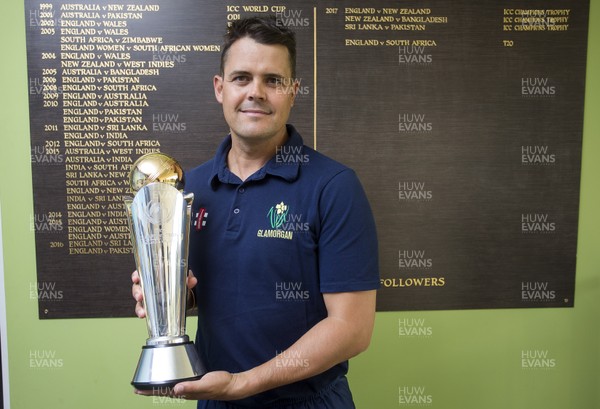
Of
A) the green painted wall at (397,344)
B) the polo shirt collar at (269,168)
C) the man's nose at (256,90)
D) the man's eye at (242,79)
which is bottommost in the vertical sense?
the green painted wall at (397,344)

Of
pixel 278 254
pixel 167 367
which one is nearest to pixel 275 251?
pixel 278 254

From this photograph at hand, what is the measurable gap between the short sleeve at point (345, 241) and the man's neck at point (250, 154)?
6.4 inches

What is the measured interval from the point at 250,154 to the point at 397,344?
97 centimetres

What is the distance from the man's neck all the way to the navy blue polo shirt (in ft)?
0.08

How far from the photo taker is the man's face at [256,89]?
975 millimetres

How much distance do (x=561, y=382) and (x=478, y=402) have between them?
0.31 metres

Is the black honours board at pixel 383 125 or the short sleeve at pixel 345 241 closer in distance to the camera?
the short sleeve at pixel 345 241

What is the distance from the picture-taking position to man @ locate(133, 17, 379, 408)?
0.94 m

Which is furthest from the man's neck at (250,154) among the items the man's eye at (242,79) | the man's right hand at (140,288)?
the man's right hand at (140,288)

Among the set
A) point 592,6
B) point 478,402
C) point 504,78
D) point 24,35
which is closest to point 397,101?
point 504,78

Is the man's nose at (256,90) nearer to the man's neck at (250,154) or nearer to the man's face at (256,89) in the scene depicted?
the man's face at (256,89)

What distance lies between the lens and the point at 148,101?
1.55 metres

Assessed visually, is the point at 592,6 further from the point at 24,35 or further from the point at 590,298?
the point at 24,35

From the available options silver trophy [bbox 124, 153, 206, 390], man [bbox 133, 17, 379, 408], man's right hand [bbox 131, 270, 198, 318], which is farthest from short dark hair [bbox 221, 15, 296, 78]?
man's right hand [bbox 131, 270, 198, 318]
